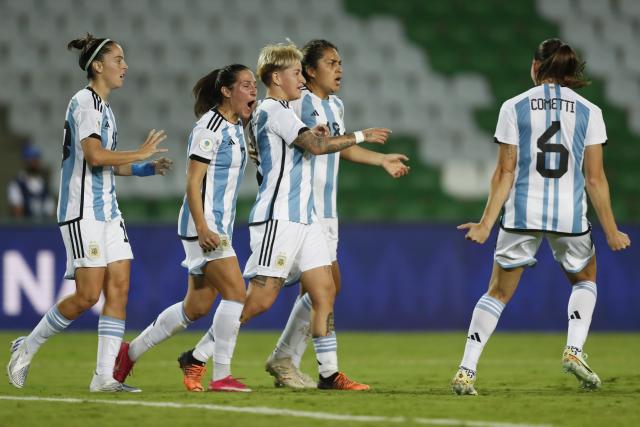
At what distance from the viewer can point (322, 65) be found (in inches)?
293

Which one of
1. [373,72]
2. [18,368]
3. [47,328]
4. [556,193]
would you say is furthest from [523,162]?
[373,72]

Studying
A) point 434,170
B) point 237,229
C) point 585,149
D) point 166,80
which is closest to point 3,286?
point 237,229

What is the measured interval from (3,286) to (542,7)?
30.4 ft

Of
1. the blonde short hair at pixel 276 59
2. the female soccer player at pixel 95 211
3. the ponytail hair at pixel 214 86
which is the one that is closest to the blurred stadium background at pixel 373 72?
the ponytail hair at pixel 214 86

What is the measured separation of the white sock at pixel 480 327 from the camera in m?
6.57

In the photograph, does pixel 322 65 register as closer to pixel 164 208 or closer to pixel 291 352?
pixel 291 352

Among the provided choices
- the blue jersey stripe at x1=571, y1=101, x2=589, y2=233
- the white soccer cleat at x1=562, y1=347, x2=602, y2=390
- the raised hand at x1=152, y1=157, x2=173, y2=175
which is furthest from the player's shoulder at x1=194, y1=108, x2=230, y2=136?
the white soccer cleat at x1=562, y1=347, x2=602, y2=390

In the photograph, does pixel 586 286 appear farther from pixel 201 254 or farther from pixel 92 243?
pixel 92 243

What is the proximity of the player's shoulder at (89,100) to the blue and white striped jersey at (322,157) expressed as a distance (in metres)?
1.25

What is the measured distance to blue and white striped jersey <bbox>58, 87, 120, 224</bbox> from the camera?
6754 millimetres

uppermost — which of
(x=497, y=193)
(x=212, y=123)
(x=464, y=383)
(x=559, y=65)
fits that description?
(x=559, y=65)

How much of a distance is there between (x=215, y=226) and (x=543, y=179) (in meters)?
1.88

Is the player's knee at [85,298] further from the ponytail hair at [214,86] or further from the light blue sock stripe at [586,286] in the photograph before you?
the light blue sock stripe at [586,286]

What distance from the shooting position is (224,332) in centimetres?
675
